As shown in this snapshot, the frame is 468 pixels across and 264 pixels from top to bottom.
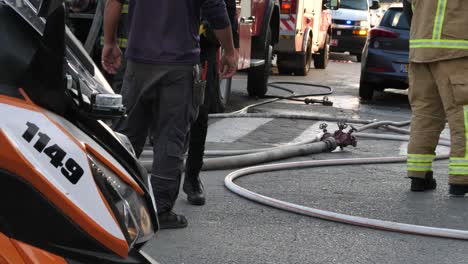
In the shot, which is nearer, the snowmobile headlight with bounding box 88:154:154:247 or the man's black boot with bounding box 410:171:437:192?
the snowmobile headlight with bounding box 88:154:154:247

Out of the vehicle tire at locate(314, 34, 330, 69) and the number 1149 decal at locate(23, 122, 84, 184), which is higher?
the number 1149 decal at locate(23, 122, 84, 184)

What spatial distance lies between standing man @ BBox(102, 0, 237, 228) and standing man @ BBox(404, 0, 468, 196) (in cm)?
197

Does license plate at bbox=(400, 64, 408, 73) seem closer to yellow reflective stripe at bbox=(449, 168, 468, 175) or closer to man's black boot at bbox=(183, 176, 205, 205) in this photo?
yellow reflective stripe at bbox=(449, 168, 468, 175)

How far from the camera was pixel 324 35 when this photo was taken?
809 inches

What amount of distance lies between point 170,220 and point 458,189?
2221 millimetres

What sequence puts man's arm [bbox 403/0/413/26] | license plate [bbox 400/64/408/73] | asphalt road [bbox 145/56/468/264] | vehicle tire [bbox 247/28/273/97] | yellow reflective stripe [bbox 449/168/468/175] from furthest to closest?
license plate [bbox 400/64/408/73] → vehicle tire [bbox 247/28/273/97] → man's arm [bbox 403/0/413/26] → yellow reflective stripe [bbox 449/168/468/175] → asphalt road [bbox 145/56/468/264]

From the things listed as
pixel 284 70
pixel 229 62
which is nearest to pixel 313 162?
pixel 229 62

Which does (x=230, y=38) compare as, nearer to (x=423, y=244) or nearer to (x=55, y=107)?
(x=423, y=244)

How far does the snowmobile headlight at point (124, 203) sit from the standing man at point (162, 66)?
226 cm

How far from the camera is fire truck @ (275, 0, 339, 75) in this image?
52.3 feet

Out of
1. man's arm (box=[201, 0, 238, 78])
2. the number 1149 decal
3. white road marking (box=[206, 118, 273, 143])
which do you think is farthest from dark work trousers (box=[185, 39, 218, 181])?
the number 1149 decal

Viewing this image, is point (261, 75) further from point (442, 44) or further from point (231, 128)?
point (442, 44)

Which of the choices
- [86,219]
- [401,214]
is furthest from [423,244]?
[86,219]

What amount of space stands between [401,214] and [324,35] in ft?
50.0
